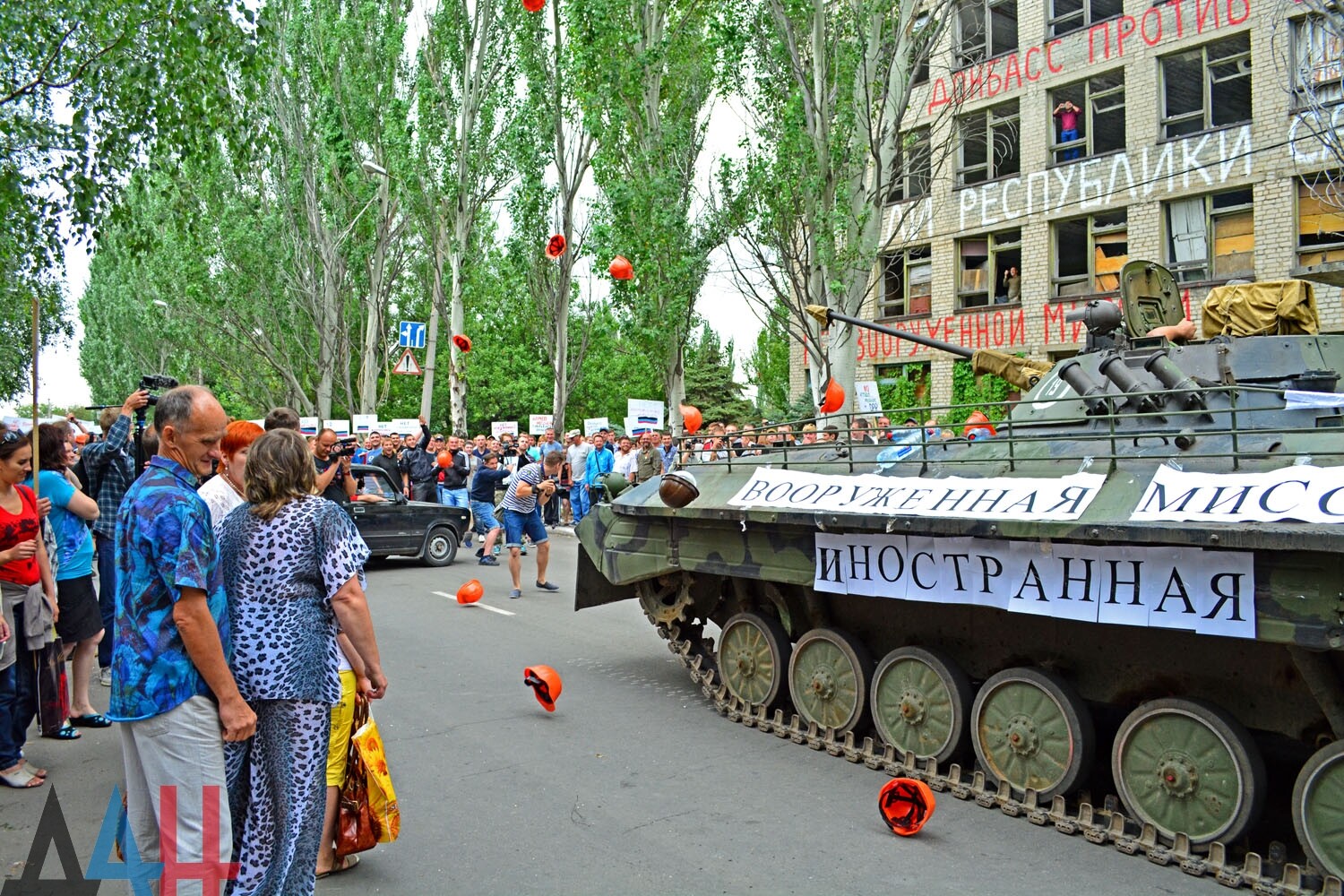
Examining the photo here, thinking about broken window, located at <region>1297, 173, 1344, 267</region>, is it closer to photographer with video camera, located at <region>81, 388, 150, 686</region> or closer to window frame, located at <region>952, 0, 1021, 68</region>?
window frame, located at <region>952, 0, 1021, 68</region>

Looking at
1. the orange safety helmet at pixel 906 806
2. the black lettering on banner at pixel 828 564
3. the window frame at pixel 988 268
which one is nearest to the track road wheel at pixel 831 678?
the black lettering on banner at pixel 828 564

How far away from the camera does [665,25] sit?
19.9 m

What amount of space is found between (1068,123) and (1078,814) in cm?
1898

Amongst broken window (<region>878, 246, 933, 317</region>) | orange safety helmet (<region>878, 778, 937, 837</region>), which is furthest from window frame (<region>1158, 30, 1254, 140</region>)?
orange safety helmet (<region>878, 778, 937, 837</region>)

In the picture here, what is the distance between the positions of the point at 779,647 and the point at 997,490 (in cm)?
209

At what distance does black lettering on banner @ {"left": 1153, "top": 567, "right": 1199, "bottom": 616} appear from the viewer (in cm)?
461

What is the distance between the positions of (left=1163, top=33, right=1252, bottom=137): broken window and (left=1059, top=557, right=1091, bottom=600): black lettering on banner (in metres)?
16.7

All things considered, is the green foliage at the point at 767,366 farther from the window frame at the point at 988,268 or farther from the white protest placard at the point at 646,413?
the white protest placard at the point at 646,413

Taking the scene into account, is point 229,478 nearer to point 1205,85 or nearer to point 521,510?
point 521,510

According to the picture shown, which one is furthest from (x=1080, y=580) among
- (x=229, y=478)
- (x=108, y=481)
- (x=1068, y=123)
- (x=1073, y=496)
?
(x=1068, y=123)

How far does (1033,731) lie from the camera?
5406mm

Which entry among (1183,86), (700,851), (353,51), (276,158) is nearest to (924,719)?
(700,851)

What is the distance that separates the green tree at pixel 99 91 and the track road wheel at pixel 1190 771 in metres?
7.44

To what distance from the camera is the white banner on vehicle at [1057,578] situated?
14.8 feet
